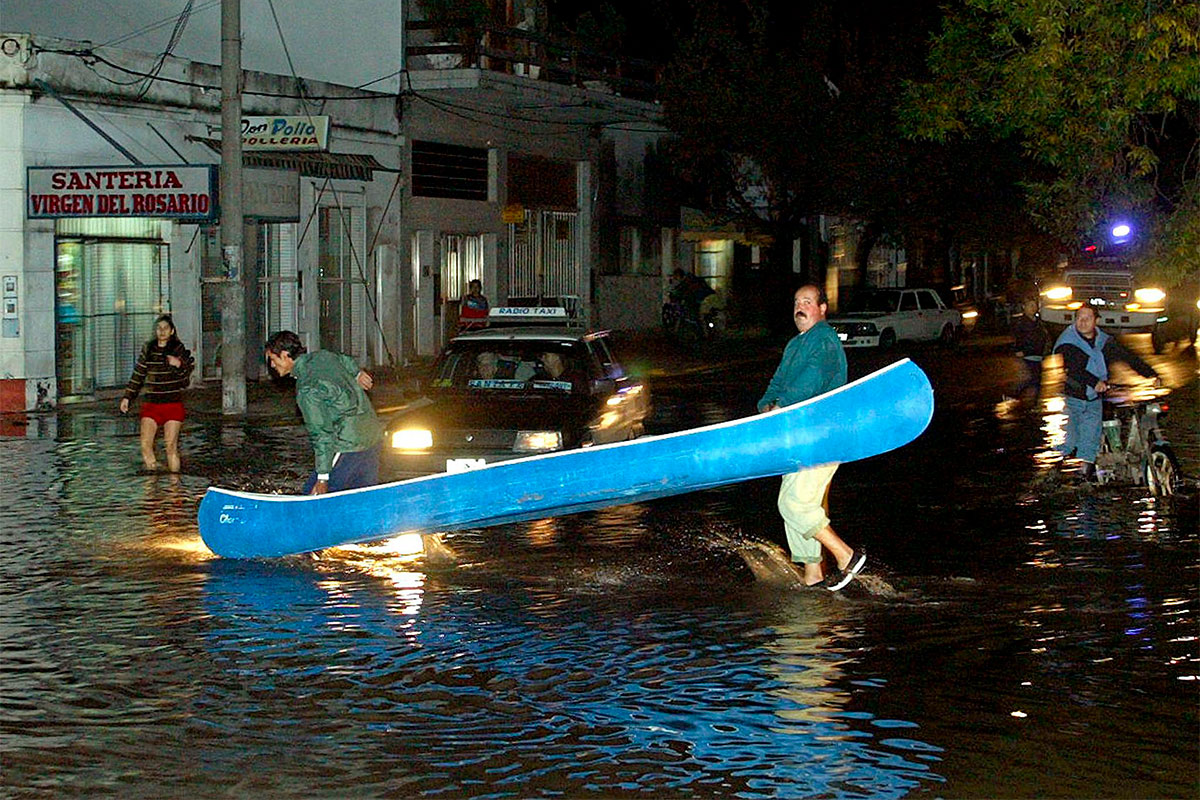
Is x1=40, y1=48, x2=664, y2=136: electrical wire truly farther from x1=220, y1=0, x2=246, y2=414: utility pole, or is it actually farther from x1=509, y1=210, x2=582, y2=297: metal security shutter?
x1=220, y1=0, x2=246, y2=414: utility pole

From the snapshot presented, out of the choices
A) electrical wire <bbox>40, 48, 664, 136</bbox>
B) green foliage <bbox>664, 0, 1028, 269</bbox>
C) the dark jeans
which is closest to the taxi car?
the dark jeans

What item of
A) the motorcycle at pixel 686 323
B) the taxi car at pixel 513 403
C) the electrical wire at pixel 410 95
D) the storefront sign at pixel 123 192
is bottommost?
the taxi car at pixel 513 403

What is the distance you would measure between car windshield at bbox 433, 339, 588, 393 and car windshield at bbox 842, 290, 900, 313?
27421 millimetres

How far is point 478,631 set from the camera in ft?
31.6

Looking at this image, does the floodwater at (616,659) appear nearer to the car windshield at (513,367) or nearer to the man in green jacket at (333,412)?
the man in green jacket at (333,412)

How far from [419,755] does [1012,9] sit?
10569 millimetres

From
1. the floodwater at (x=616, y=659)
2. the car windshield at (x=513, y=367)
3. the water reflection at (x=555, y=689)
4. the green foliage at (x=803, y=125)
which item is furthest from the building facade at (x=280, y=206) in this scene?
the water reflection at (x=555, y=689)

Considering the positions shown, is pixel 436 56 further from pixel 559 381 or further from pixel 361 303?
pixel 559 381

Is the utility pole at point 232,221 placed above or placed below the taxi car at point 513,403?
above

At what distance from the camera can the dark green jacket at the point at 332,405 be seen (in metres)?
11.5

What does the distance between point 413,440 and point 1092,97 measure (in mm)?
6487

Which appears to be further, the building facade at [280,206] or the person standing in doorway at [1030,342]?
the building facade at [280,206]

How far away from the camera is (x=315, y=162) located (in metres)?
29.3

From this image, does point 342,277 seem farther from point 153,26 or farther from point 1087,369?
point 1087,369
